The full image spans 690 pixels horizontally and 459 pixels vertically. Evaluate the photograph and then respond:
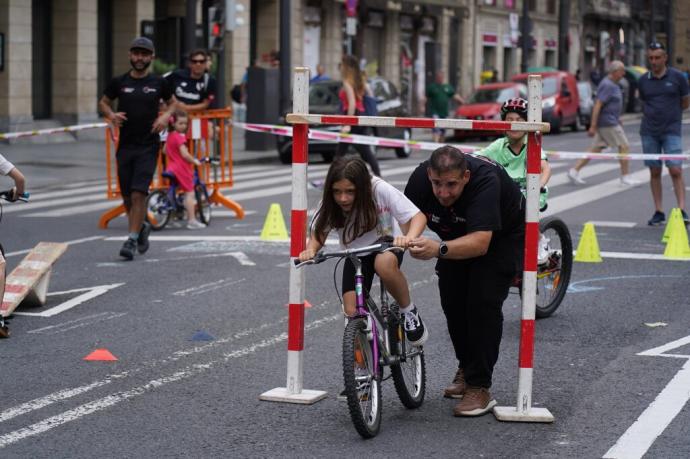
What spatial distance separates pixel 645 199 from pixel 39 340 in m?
11.3

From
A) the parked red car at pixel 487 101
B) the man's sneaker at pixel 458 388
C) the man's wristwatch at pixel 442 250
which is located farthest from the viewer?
the parked red car at pixel 487 101

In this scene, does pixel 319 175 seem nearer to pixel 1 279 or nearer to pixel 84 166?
pixel 84 166

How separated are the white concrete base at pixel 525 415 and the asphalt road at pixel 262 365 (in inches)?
2.0

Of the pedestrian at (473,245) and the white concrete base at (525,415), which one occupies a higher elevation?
the pedestrian at (473,245)

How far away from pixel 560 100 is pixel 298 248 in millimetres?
31050

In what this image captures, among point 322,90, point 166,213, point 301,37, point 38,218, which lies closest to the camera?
point 166,213

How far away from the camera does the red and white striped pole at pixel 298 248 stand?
666 cm

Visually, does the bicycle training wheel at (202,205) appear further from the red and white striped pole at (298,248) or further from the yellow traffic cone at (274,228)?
the red and white striped pole at (298,248)

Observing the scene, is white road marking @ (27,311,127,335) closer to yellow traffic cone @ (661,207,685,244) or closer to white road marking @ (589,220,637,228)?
yellow traffic cone @ (661,207,685,244)

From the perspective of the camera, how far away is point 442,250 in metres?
6.16

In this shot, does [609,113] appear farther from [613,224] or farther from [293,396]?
[293,396]

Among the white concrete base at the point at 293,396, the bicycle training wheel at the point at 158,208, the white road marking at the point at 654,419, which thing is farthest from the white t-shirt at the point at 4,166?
the bicycle training wheel at the point at 158,208

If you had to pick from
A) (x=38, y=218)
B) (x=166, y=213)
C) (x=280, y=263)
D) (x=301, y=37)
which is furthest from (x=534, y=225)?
(x=301, y=37)

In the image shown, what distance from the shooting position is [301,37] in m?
39.8
